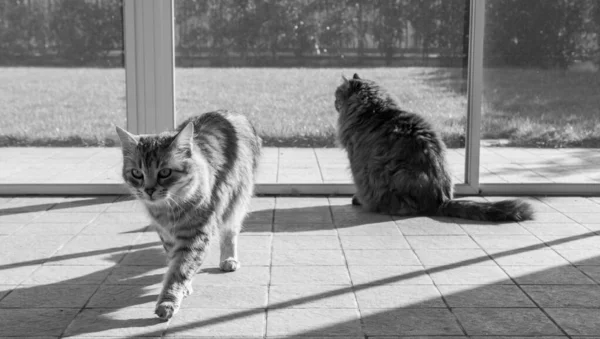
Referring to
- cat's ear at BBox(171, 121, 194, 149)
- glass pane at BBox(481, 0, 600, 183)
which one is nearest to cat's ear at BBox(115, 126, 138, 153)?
cat's ear at BBox(171, 121, 194, 149)

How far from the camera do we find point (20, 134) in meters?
6.66

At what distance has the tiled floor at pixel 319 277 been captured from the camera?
3508 mm

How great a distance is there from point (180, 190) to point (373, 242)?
5.53ft

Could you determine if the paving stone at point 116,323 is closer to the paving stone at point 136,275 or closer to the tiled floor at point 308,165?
the paving stone at point 136,275

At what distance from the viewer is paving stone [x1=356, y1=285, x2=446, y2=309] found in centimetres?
378

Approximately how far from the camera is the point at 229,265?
4.37m

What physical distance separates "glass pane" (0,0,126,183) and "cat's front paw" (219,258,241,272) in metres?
2.64

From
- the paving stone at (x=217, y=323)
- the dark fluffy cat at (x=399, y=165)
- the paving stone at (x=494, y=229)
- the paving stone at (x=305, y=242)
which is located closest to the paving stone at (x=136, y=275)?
the paving stone at (x=217, y=323)

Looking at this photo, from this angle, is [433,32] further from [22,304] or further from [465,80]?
[22,304]

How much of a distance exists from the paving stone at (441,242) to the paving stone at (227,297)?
→ 1.37 metres

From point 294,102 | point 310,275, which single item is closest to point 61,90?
point 294,102

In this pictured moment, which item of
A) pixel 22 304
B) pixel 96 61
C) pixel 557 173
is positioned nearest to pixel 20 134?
pixel 96 61

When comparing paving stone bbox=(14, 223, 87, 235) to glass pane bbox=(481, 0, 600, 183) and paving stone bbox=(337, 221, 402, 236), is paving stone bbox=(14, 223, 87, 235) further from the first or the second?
glass pane bbox=(481, 0, 600, 183)

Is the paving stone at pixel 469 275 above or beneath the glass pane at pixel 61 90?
beneath
